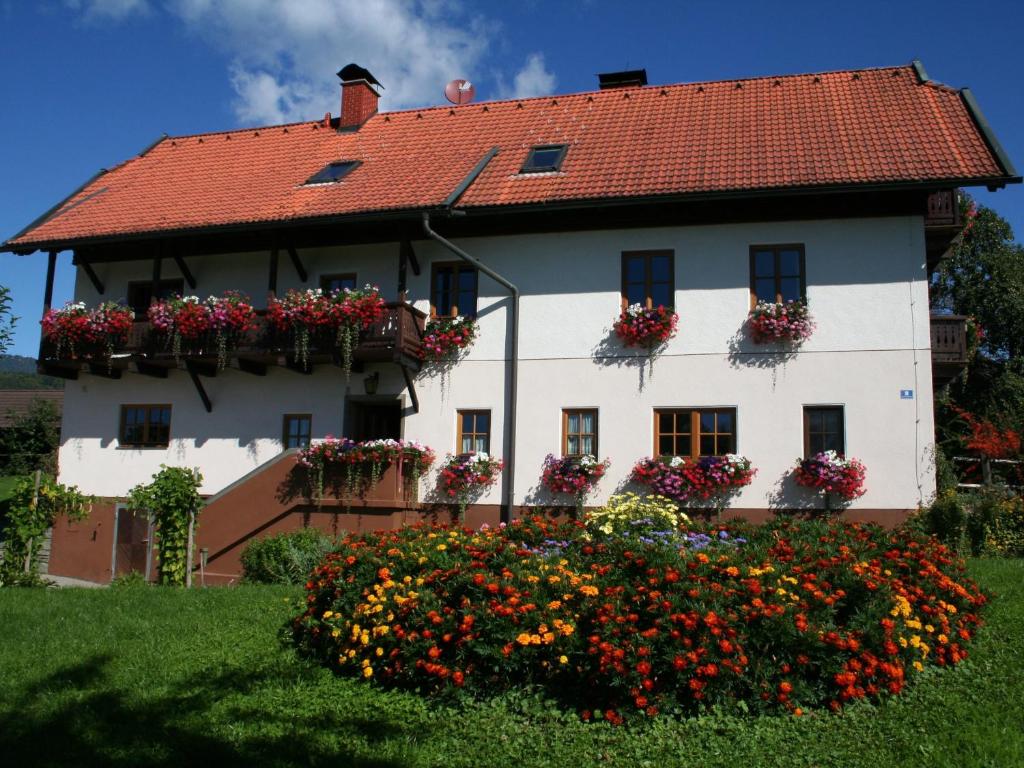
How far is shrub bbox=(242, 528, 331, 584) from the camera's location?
1377 cm

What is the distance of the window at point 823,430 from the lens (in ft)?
48.5

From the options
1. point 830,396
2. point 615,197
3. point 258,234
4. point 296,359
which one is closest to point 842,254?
point 830,396

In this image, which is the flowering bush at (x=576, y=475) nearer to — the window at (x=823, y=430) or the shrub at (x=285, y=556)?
the window at (x=823, y=430)

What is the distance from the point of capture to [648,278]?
16.0 meters

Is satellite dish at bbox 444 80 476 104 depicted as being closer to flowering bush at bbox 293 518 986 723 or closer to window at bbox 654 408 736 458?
window at bbox 654 408 736 458

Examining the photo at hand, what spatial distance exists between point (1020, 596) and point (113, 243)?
53.6ft

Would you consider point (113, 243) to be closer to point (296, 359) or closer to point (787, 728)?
point (296, 359)

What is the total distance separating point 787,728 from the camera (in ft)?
22.0

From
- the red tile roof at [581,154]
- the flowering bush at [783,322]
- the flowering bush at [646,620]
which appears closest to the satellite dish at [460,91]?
the red tile roof at [581,154]

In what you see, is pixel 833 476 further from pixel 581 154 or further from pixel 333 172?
pixel 333 172

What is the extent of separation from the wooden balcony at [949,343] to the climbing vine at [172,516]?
11714mm

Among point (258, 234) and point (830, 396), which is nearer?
point (830, 396)

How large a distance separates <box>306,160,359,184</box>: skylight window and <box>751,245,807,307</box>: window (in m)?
8.20

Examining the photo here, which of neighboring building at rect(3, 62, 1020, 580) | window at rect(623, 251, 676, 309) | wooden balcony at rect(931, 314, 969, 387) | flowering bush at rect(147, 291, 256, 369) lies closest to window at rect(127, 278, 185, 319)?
neighboring building at rect(3, 62, 1020, 580)
